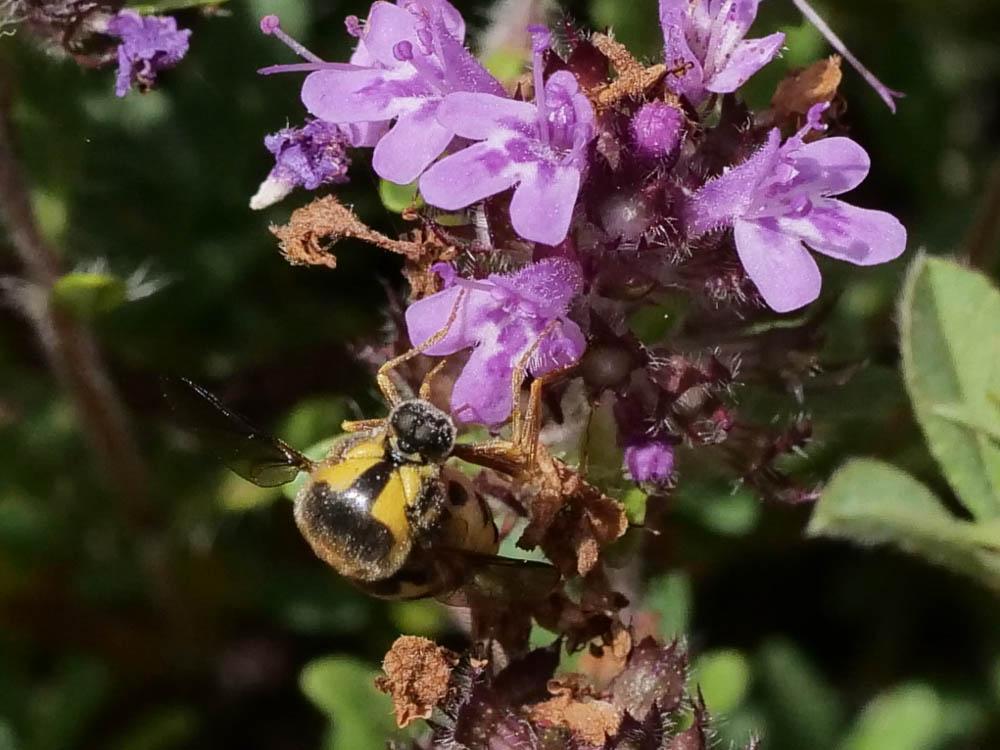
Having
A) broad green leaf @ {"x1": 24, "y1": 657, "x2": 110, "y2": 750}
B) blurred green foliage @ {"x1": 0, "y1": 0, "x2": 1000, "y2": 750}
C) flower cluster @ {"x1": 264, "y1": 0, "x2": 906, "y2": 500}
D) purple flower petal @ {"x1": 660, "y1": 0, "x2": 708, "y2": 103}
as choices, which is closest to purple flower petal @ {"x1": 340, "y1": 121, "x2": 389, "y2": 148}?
flower cluster @ {"x1": 264, "y1": 0, "x2": 906, "y2": 500}

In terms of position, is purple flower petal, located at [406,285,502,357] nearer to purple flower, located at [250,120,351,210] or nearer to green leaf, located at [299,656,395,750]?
purple flower, located at [250,120,351,210]

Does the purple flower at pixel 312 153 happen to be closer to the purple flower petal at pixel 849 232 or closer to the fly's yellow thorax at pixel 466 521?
the fly's yellow thorax at pixel 466 521

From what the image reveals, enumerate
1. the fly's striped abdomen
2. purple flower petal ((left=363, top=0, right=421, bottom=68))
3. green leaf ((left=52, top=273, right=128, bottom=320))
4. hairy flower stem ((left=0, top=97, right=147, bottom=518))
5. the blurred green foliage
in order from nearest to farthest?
the fly's striped abdomen → purple flower petal ((left=363, top=0, right=421, bottom=68)) → green leaf ((left=52, top=273, right=128, bottom=320)) → hairy flower stem ((left=0, top=97, right=147, bottom=518)) → the blurred green foliage

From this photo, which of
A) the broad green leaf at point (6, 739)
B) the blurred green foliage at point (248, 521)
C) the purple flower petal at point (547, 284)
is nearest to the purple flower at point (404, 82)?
the purple flower petal at point (547, 284)

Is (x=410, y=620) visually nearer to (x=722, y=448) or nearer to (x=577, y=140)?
(x=722, y=448)

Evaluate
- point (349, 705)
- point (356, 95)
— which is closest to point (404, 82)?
point (356, 95)

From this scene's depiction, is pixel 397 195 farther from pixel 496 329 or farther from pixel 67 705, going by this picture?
pixel 67 705
